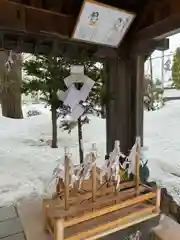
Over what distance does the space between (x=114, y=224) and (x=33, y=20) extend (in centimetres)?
160

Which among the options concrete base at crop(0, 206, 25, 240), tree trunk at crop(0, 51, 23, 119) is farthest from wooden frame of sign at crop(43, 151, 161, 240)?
tree trunk at crop(0, 51, 23, 119)

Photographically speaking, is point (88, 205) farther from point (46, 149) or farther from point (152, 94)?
point (152, 94)

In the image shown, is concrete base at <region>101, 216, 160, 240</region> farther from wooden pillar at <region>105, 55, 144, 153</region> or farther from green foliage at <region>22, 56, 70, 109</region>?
green foliage at <region>22, 56, 70, 109</region>

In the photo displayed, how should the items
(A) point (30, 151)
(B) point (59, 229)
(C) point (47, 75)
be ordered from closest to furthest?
(B) point (59, 229), (C) point (47, 75), (A) point (30, 151)

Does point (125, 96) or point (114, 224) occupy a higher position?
point (125, 96)

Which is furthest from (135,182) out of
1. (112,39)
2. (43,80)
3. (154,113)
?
(154,113)

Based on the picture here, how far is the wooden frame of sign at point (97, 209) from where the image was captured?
44.9 inches

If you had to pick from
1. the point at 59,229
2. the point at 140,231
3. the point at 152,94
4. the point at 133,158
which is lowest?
the point at 140,231

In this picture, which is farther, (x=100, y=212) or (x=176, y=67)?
(x=176, y=67)

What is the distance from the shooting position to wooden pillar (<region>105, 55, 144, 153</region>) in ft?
8.26

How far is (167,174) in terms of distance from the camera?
3174 millimetres

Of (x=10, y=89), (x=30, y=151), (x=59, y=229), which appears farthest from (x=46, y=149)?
(x=59, y=229)

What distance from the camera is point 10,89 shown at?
536cm

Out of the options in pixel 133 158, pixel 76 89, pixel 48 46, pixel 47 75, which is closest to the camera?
pixel 133 158
